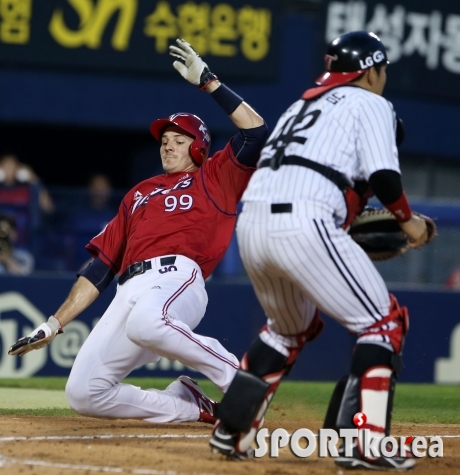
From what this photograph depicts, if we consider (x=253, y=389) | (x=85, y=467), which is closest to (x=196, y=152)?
(x=253, y=389)

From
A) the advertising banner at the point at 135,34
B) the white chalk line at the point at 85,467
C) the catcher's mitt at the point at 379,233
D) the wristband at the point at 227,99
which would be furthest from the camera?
the advertising banner at the point at 135,34

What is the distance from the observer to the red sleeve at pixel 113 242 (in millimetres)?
5484

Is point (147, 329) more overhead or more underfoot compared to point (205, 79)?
more underfoot

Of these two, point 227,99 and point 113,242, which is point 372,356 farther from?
point 113,242

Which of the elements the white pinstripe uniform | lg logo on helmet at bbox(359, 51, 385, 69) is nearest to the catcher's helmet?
lg logo on helmet at bbox(359, 51, 385, 69)

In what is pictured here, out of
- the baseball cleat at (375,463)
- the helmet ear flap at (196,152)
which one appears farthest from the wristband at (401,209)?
the helmet ear flap at (196,152)

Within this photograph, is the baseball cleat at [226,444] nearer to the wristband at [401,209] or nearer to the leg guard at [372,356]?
the leg guard at [372,356]

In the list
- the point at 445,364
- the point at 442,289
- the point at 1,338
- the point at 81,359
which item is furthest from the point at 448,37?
the point at 81,359

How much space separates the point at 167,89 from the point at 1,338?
4141 millimetres

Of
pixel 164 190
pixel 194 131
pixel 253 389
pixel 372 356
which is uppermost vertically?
pixel 194 131

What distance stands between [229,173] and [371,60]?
128 cm

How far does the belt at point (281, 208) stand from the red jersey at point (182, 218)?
3.80ft

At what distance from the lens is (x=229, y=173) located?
17.6 ft

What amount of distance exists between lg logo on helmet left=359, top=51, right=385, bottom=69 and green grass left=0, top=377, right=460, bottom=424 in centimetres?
247
